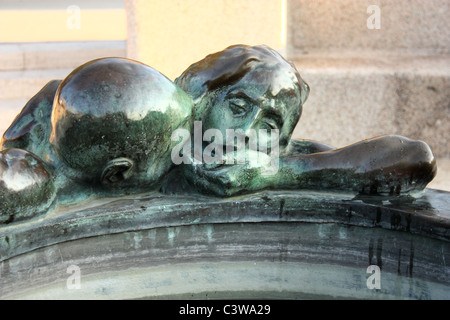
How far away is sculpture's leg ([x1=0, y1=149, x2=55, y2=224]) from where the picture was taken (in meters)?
1.81

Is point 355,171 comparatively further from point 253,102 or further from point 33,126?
point 33,126

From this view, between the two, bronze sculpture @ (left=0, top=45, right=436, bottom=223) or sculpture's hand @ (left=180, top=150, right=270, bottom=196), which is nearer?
bronze sculpture @ (left=0, top=45, right=436, bottom=223)

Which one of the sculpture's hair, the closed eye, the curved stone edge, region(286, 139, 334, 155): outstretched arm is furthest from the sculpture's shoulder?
region(286, 139, 334, 155): outstretched arm

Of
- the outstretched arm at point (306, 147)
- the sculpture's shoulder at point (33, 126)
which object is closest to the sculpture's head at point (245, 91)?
the outstretched arm at point (306, 147)

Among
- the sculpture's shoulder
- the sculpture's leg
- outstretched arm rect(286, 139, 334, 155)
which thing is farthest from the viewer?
outstretched arm rect(286, 139, 334, 155)

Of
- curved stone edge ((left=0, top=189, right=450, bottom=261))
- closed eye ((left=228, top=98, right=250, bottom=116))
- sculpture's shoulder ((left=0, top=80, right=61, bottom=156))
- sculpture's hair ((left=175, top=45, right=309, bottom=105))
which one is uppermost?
sculpture's hair ((left=175, top=45, right=309, bottom=105))

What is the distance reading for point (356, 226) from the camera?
204cm

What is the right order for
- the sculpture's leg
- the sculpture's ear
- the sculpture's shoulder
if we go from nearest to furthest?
the sculpture's leg, the sculpture's ear, the sculpture's shoulder

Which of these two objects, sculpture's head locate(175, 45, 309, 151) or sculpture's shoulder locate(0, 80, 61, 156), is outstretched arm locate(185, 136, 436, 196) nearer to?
sculpture's head locate(175, 45, 309, 151)

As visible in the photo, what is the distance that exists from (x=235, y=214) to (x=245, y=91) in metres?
0.38

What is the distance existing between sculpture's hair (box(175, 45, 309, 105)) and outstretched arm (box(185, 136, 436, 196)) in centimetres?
22

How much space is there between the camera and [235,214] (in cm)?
203

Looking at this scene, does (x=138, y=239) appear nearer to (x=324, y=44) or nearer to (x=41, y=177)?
(x=41, y=177)

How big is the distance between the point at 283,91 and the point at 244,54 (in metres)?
0.17
